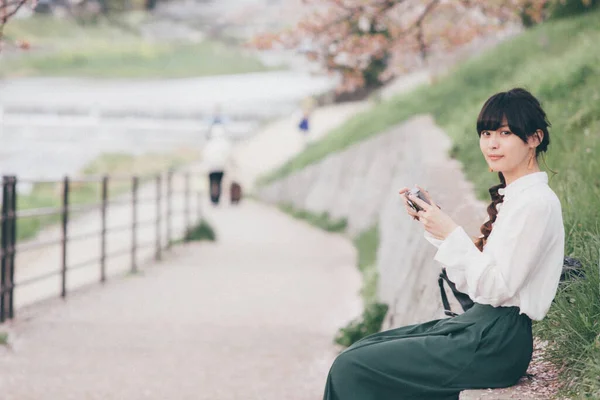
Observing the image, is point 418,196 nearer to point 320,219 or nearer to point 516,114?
point 516,114

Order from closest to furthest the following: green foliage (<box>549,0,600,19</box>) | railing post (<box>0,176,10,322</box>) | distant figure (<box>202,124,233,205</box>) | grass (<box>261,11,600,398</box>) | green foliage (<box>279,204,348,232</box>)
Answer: grass (<box>261,11,600,398</box>) → railing post (<box>0,176,10,322</box>) → green foliage (<box>549,0,600,19</box>) → distant figure (<box>202,124,233,205</box>) → green foliage (<box>279,204,348,232</box>)

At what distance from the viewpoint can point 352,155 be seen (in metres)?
18.9

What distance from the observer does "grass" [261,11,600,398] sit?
11.3ft

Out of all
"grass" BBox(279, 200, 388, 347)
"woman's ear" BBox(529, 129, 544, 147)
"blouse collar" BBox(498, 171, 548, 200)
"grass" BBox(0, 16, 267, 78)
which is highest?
"grass" BBox(0, 16, 267, 78)

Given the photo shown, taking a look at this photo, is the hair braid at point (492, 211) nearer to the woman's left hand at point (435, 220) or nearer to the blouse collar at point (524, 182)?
the blouse collar at point (524, 182)

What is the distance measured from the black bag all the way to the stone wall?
85 cm

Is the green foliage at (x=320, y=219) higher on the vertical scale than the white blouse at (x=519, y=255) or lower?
lower

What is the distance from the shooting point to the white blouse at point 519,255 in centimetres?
268

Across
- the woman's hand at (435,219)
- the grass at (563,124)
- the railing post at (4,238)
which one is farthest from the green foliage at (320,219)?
the woman's hand at (435,219)

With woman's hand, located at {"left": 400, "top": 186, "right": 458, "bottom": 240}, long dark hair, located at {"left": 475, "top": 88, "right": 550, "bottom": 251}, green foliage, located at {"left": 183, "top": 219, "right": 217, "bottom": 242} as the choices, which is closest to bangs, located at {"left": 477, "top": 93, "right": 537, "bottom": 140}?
long dark hair, located at {"left": 475, "top": 88, "right": 550, "bottom": 251}

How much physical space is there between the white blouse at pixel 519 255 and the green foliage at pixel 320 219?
14.1 meters

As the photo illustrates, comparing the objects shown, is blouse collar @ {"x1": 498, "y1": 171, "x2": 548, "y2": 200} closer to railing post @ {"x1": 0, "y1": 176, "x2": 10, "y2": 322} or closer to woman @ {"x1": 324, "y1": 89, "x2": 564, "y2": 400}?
woman @ {"x1": 324, "y1": 89, "x2": 564, "y2": 400}

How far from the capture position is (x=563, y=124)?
7.55 metres

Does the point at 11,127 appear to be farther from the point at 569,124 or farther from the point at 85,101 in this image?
the point at 569,124
